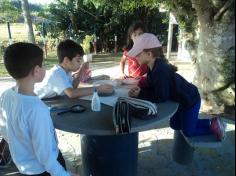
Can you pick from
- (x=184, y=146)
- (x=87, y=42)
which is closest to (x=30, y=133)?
(x=184, y=146)

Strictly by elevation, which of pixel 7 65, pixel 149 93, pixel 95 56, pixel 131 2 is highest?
pixel 131 2

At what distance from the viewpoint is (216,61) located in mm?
5840

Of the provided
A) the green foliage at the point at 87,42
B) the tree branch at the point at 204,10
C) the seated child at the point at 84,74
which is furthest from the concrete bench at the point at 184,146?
the green foliage at the point at 87,42

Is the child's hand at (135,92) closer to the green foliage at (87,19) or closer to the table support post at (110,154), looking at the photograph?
the table support post at (110,154)

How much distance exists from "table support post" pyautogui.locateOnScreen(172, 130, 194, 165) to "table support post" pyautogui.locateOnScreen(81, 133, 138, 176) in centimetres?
70

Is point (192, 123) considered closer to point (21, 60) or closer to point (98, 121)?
point (98, 121)

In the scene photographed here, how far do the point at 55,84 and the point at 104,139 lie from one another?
689 mm

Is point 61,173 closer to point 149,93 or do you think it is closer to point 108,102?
point 108,102

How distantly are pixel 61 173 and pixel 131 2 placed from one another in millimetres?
6407

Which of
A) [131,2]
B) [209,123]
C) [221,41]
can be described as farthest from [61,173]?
[131,2]

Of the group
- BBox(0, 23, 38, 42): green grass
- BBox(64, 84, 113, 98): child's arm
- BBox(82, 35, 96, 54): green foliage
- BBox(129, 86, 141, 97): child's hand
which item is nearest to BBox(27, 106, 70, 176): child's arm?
BBox(64, 84, 113, 98): child's arm

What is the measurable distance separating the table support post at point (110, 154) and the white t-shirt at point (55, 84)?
0.53 meters

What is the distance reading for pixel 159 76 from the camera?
278cm

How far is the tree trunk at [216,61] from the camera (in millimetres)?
5523
